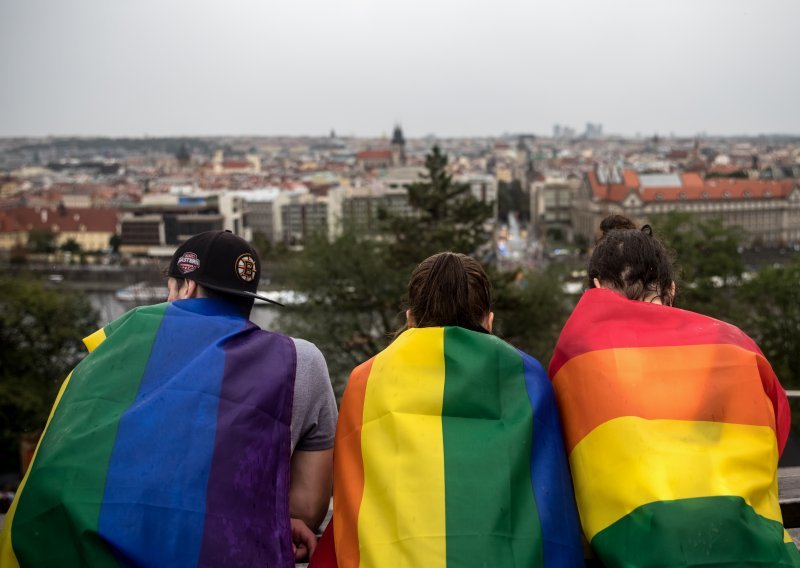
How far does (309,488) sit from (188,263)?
19.2 inches

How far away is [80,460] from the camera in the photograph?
1498 millimetres

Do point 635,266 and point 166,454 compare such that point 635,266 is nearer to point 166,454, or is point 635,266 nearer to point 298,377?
point 298,377

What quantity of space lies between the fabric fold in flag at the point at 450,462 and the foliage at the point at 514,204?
8167 cm

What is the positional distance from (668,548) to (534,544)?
212 millimetres

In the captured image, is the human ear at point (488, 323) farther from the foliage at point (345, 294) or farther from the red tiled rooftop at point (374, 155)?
the red tiled rooftop at point (374, 155)

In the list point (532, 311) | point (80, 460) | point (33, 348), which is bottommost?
point (33, 348)

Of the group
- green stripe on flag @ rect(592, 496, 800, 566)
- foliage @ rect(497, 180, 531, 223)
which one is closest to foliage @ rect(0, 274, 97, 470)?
green stripe on flag @ rect(592, 496, 800, 566)

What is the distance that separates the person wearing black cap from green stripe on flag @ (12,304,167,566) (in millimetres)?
142

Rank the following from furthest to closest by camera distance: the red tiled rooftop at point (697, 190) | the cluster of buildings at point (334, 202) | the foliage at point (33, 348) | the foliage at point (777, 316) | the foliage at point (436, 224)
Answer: the red tiled rooftop at point (697, 190), the cluster of buildings at point (334, 202), the foliage at point (436, 224), the foliage at point (777, 316), the foliage at point (33, 348)

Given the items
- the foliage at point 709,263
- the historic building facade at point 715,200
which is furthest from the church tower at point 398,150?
the foliage at point 709,263

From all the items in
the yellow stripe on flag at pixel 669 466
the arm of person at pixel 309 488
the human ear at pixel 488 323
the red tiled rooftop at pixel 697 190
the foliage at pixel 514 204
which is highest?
the human ear at pixel 488 323

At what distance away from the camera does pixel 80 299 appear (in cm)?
1747

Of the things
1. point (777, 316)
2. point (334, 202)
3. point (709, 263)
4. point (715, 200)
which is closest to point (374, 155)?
point (334, 202)

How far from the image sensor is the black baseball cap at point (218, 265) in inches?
70.2
